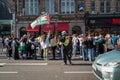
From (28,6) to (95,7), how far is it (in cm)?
827

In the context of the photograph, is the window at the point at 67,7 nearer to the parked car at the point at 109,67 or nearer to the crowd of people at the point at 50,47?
the crowd of people at the point at 50,47

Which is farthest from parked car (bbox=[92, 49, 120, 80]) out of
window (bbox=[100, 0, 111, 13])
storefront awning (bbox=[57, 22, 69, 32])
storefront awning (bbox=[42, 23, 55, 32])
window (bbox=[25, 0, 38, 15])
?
window (bbox=[25, 0, 38, 15])

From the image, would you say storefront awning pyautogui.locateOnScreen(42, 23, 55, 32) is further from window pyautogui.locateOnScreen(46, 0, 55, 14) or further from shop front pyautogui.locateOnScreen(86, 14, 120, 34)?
shop front pyautogui.locateOnScreen(86, 14, 120, 34)

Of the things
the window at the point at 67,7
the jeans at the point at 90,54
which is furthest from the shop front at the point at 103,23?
the jeans at the point at 90,54

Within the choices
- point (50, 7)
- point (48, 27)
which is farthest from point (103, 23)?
point (50, 7)

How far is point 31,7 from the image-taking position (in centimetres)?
4428

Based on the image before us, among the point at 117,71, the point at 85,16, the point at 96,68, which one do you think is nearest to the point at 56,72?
the point at 96,68

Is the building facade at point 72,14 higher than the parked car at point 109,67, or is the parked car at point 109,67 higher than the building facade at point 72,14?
the building facade at point 72,14

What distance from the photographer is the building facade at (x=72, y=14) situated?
43000 mm

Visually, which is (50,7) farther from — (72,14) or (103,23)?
(103,23)

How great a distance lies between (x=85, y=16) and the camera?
43219mm

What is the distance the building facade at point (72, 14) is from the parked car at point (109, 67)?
1300 inches

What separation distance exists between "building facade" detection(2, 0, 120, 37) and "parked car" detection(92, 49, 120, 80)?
33.0 metres

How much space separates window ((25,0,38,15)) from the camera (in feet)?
145
